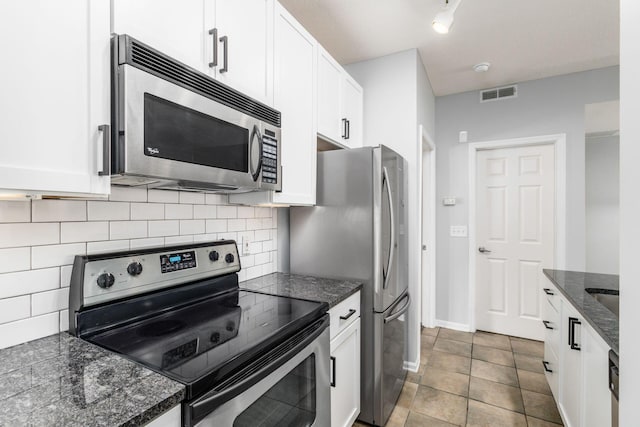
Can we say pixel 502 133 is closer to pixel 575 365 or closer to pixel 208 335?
pixel 575 365

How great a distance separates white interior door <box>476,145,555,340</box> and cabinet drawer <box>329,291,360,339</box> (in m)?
2.35

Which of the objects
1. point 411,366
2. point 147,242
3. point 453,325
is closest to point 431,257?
point 453,325

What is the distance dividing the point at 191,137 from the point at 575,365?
2.10 metres

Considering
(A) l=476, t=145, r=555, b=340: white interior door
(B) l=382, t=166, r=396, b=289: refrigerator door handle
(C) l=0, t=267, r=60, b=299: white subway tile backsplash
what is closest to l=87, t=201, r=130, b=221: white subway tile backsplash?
(C) l=0, t=267, r=60, b=299: white subway tile backsplash

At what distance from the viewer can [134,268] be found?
1.22 metres

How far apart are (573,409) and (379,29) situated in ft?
8.77

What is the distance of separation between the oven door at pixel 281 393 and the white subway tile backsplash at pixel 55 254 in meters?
0.73

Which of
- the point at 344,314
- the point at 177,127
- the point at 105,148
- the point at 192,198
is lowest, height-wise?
the point at 344,314

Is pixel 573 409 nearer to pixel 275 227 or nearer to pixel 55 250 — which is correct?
pixel 275 227

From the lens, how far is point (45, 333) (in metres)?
1.06

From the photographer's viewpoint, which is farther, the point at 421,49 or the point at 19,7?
the point at 421,49

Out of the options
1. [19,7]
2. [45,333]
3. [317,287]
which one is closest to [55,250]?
[45,333]

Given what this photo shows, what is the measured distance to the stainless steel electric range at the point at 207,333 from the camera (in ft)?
2.95

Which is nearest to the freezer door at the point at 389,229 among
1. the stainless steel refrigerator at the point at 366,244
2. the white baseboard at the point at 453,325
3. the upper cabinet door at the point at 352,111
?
the stainless steel refrigerator at the point at 366,244
